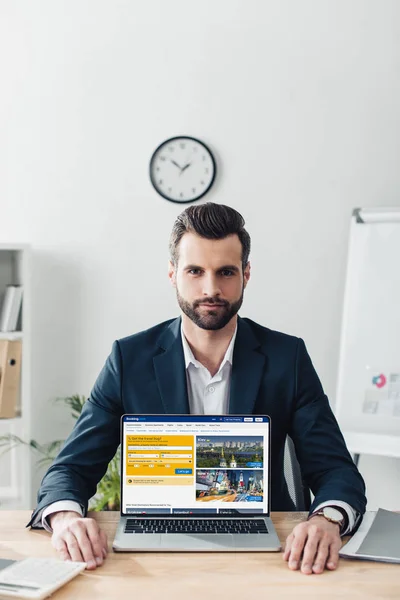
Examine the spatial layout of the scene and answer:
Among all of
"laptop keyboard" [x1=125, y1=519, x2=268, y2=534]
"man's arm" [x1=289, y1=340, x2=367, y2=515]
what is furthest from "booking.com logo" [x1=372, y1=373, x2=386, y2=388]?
"laptop keyboard" [x1=125, y1=519, x2=268, y2=534]

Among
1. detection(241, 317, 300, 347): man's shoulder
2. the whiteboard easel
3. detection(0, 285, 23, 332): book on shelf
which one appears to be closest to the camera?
detection(241, 317, 300, 347): man's shoulder

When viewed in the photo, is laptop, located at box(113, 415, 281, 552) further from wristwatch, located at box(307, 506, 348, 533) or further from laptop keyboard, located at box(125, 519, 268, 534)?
wristwatch, located at box(307, 506, 348, 533)

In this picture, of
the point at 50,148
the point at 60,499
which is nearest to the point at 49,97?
the point at 50,148

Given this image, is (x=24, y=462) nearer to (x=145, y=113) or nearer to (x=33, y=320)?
(x=33, y=320)

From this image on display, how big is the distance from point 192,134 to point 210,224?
1802 mm

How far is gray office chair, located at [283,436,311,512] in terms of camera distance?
1.87m

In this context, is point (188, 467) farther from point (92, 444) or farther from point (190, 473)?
point (92, 444)

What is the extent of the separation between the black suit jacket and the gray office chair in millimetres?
29

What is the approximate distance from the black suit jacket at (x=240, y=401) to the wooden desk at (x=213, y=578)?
0.32 m

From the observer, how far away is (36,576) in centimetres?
126

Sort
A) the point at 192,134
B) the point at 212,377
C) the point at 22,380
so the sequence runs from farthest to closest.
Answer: the point at 192,134 → the point at 22,380 → the point at 212,377

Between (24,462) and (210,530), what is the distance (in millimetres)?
1991

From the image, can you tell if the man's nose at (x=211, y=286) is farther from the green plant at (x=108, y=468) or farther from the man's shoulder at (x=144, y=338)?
the green plant at (x=108, y=468)

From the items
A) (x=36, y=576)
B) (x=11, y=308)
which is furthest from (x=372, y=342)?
(x=36, y=576)
